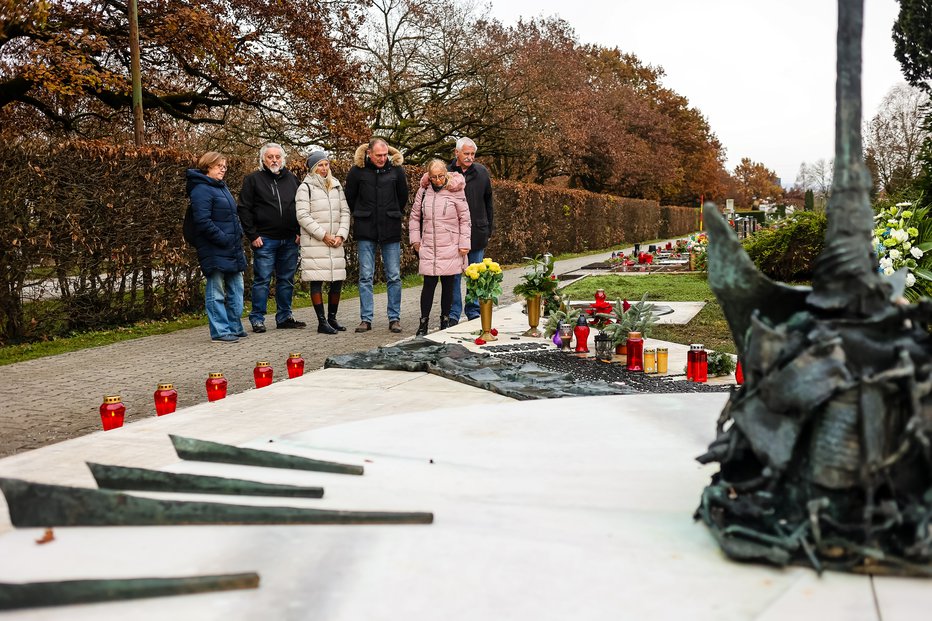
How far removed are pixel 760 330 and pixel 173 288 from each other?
10.2 m

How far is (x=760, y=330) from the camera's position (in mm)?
1851

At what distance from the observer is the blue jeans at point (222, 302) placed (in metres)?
8.62

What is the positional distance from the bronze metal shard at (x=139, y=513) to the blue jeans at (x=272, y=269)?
24.6 feet

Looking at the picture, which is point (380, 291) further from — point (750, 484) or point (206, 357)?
point (750, 484)

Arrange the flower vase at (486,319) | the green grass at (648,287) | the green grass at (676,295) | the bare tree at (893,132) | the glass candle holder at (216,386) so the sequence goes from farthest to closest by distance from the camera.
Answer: the bare tree at (893,132) < the green grass at (648,287) < the green grass at (676,295) < the flower vase at (486,319) < the glass candle holder at (216,386)

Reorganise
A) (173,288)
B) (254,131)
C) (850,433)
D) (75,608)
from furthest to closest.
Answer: (254,131) → (173,288) → (850,433) → (75,608)

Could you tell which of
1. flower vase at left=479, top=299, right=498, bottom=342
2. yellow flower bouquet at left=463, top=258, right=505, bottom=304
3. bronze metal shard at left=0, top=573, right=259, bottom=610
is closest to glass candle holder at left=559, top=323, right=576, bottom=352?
flower vase at left=479, top=299, right=498, bottom=342

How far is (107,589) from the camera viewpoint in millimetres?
1654

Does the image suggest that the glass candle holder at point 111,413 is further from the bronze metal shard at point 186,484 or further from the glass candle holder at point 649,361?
the glass candle holder at point 649,361

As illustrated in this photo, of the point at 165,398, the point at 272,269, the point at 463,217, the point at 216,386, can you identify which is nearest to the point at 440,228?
the point at 463,217

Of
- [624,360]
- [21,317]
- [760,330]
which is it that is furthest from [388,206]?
[760,330]

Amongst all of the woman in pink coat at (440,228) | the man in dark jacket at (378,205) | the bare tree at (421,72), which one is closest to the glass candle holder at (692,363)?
the woman in pink coat at (440,228)

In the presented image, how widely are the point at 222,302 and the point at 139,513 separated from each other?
7.14 metres

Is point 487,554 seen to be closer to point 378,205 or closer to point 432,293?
point 432,293
